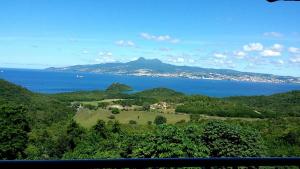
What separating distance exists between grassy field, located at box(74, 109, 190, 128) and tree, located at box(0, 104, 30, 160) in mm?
15499

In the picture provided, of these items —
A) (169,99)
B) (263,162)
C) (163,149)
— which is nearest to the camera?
(263,162)

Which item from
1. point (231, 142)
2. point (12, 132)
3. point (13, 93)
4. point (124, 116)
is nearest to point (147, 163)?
point (231, 142)

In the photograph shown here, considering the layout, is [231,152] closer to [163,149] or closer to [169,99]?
[163,149]

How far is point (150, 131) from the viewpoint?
74.9 ft

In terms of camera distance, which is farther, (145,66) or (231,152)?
(145,66)

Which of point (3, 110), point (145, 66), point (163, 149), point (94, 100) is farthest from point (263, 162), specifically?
point (145, 66)

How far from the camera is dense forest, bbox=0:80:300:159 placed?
19.3m

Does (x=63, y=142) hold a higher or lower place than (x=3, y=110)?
lower

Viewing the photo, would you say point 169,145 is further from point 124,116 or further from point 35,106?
point 35,106

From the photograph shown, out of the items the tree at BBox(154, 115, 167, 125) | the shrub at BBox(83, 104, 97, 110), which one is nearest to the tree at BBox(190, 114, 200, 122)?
the tree at BBox(154, 115, 167, 125)

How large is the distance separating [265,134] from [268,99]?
90.5 ft

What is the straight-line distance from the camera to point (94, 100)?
210 feet

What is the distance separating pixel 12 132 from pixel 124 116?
2253 cm

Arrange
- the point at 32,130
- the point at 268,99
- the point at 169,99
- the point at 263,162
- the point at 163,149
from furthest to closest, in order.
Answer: the point at 169,99
the point at 268,99
the point at 32,130
the point at 163,149
the point at 263,162
